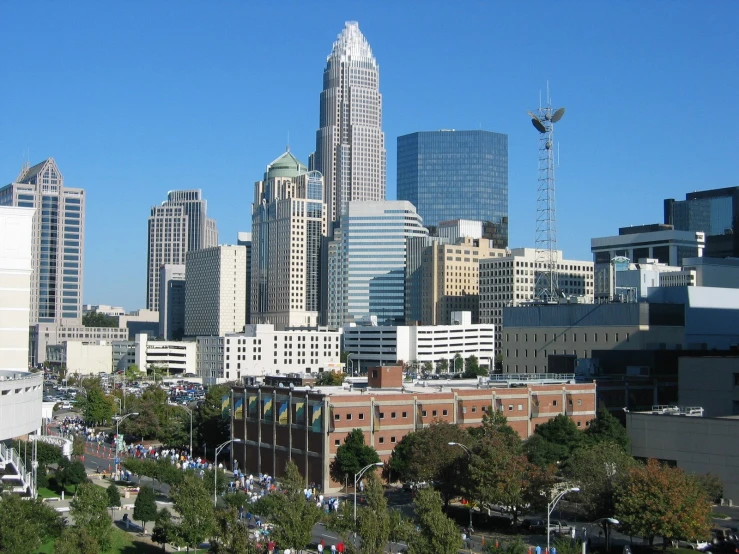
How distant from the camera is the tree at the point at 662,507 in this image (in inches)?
2426

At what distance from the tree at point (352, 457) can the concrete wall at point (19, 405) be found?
34.4 meters

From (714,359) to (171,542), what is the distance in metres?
56.1

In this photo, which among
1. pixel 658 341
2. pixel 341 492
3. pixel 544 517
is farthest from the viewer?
pixel 658 341

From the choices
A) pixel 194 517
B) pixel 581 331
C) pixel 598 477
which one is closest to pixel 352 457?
pixel 598 477

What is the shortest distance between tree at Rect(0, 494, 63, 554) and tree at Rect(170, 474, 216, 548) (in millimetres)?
8295

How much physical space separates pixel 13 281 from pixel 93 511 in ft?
148

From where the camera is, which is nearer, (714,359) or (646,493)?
(646,493)

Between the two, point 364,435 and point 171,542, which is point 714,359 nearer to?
point 364,435

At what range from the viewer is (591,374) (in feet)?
399

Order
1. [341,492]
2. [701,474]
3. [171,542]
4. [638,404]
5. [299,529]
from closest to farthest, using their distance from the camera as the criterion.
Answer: [299,529], [171,542], [701,474], [341,492], [638,404]

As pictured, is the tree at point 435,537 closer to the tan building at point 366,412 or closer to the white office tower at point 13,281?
the tan building at point 366,412

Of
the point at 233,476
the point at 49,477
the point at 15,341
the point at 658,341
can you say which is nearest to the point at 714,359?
the point at 658,341

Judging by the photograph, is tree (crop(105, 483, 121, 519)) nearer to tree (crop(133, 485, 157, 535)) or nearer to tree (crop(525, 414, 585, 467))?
tree (crop(133, 485, 157, 535))

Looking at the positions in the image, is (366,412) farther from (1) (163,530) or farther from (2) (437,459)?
(1) (163,530)
